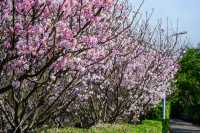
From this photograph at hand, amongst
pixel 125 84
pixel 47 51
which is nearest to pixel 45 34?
pixel 47 51

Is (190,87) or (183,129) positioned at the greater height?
(190,87)

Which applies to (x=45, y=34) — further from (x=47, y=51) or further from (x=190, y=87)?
(x=190, y=87)

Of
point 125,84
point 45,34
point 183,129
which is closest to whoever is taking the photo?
point 45,34

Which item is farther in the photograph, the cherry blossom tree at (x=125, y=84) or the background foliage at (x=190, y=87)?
the background foliage at (x=190, y=87)

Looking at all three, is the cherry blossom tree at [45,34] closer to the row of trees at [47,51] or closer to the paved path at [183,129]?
the row of trees at [47,51]

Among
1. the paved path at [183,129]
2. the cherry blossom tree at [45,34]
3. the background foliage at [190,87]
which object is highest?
the background foliage at [190,87]

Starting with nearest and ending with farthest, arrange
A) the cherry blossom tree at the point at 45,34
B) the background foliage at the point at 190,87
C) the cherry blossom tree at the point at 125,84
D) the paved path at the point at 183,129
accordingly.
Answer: the cherry blossom tree at the point at 45,34
the cherry blossom tree at the point at 125,84
the paved path at the point at 183,129
the background foliage at the point at 190,87

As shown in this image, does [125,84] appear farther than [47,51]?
Yes

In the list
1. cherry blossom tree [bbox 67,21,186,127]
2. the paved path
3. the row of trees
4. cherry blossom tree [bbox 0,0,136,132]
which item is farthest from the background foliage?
cherry blossom tree [bbox 0,0,136,132]

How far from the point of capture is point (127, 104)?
2014cm

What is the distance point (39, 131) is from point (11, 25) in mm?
3985

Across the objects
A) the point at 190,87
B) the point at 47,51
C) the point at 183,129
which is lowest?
the point at 183,129

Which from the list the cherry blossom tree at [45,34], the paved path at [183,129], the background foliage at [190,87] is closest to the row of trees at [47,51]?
the cherry blossom tree at [45,34]

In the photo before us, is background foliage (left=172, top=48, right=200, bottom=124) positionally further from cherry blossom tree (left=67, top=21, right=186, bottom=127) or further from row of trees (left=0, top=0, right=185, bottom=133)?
row of trees (left=0, top=0, right=185, bottom=133)
